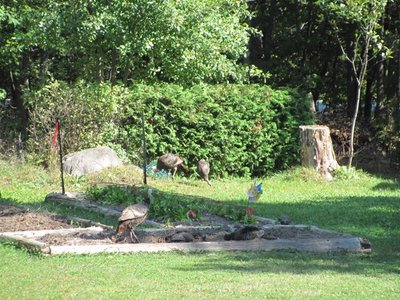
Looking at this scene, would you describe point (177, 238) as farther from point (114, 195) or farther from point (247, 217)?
point (114, 195)

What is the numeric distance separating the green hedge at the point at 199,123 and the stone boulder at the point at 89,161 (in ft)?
2.85

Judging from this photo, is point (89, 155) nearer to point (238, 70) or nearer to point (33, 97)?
point (33, 97)

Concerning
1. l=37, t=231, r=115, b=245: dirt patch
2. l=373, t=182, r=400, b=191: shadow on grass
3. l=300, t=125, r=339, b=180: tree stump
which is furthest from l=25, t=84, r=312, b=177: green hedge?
l=37, t=231, r=115, b=245: dirt patch

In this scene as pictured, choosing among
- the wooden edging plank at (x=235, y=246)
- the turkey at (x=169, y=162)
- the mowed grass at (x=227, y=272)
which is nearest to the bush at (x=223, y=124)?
the turkey at (x=169, y=162)

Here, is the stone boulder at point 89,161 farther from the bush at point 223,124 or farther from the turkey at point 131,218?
the turkey at point 131,218

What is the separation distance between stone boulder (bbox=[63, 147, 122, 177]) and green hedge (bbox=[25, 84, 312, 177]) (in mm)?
867

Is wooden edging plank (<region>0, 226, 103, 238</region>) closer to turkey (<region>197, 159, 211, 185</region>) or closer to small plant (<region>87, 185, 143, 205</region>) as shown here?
small plant (<region>87, 185, 143, 205</region>)

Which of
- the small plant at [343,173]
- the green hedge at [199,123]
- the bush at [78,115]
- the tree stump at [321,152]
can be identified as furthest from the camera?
the tree stump at [321,152]

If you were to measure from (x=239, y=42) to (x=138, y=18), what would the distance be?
298 cm

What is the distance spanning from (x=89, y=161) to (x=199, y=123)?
315 centimetres

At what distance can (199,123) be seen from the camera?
20750mm

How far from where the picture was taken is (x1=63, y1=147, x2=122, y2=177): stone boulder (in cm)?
1891

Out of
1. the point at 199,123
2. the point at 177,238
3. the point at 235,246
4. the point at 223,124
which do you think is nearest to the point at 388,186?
the point at 223,124

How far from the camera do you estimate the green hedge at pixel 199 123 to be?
797 inches
